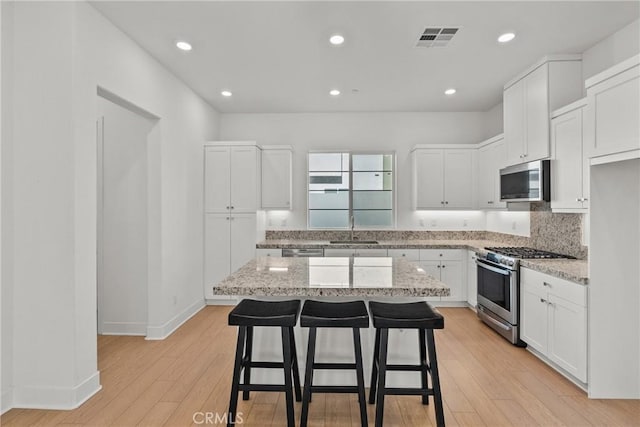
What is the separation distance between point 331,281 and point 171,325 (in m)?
2.54

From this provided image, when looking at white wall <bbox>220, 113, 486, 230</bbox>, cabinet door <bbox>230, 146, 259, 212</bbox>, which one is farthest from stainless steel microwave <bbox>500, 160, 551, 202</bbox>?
cabinet door <bbox>230, 146, 259, 212</bbox>

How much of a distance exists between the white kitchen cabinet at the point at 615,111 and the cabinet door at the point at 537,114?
2.84 feet

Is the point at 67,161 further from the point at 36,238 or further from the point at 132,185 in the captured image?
the point at 132,185

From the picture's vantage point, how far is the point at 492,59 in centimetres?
354

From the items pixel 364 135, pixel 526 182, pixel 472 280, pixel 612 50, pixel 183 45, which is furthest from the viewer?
pixel 364 135

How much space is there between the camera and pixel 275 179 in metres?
5.25

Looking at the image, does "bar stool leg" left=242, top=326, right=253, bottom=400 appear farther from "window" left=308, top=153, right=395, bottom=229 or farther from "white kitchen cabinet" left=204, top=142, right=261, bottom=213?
"window" left=308, top=153, right=395, bottom=229

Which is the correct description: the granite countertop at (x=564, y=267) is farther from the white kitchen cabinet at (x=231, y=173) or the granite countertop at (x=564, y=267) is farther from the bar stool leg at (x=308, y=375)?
the white kitchen cabinet at (x=231, y=173)

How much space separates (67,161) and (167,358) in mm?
1905

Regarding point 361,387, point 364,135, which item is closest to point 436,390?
point 361,387

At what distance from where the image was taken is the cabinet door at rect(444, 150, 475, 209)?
5129 mm

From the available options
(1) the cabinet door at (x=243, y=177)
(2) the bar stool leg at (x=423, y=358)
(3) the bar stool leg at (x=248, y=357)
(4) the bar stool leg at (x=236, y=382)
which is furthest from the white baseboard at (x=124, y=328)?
(2) the bar stool leg at (x=423, y=358)

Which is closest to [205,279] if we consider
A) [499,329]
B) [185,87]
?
[185,87]

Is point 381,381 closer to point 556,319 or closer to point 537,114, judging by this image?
point 556,319
